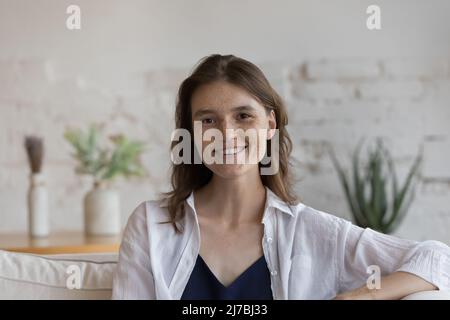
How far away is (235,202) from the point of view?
1.64 meters

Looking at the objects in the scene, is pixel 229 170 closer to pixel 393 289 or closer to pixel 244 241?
pixel 244 241

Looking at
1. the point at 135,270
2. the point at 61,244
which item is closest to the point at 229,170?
the point at 135,270

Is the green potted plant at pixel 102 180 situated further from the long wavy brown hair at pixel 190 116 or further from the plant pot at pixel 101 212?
the long wavy brown hair at pixel 190 116

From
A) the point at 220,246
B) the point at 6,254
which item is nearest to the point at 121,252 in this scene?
the point at 220,246

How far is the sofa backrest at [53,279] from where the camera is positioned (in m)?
1.67

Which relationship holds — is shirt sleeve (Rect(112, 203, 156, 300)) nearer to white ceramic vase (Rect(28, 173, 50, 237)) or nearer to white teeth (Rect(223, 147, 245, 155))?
white teeth (Rect(223, 147, 245, 155))

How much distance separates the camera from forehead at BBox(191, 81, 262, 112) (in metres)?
1.57

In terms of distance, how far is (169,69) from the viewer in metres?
3.28

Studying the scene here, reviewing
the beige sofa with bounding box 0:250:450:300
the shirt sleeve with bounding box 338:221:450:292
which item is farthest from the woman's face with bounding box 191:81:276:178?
the beige sofa with bounding box 0:250:450:300

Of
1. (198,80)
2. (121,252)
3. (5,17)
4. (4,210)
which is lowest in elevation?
(4,210)

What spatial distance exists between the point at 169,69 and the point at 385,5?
1.08 m
